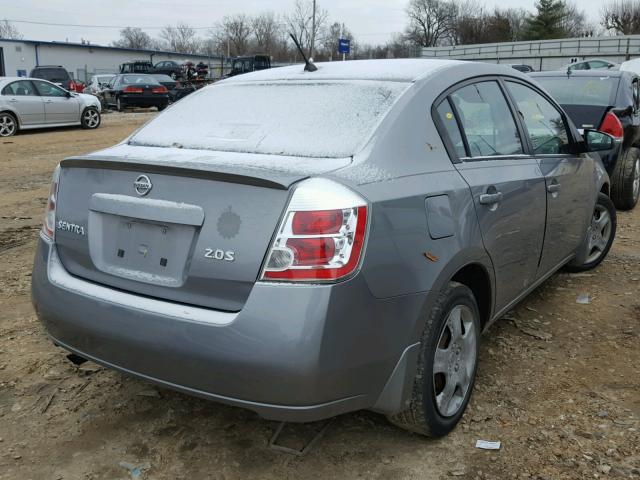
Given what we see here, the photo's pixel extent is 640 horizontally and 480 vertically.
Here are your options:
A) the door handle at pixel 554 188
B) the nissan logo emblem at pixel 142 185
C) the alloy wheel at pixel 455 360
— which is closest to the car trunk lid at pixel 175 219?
the nissan logo emblem at pixel 142 185

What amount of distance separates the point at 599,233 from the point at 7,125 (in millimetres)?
14683

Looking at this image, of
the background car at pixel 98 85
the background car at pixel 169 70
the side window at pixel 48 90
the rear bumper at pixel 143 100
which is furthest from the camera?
the background car at pixel 169 70

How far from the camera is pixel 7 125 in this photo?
15539mm

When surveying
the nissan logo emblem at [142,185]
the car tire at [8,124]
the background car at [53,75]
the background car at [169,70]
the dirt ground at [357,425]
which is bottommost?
the dirt ground at [357,425]

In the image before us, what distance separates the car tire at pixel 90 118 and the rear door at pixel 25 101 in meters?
1.32

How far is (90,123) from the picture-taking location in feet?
58.3

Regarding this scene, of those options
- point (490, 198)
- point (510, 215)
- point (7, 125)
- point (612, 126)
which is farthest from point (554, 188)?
point (7, 125)

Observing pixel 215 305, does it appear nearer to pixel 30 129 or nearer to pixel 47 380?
pixel 47 380

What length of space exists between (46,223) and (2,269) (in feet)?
8.91

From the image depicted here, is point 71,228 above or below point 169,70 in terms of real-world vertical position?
below

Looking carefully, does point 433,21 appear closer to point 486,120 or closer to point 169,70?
point 169,70

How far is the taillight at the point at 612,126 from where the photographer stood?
685 centimetres

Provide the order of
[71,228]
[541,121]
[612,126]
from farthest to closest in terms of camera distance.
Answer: [612,126] < [541,121] < [71,228]

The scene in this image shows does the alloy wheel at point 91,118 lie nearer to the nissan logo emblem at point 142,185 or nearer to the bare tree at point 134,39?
the nissan logo emblem at point 142,185
